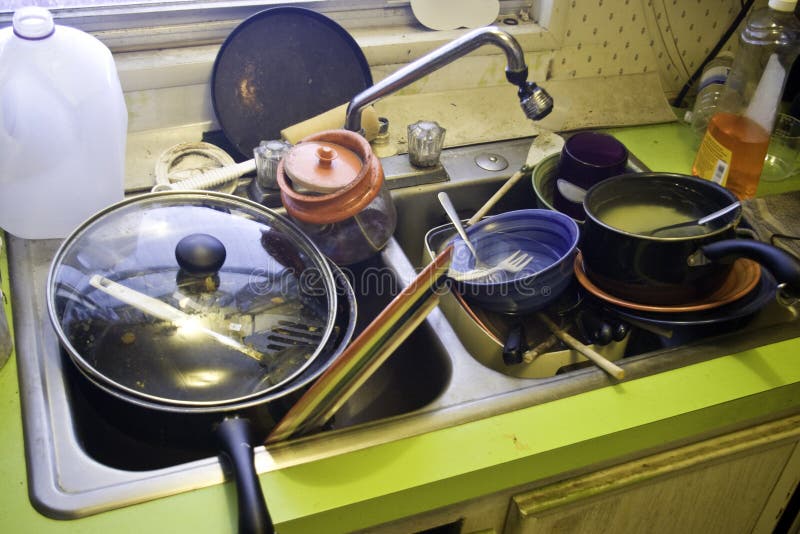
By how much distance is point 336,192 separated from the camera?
998mm

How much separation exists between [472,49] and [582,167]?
27 centimetres

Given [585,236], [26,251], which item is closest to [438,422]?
[585,236]

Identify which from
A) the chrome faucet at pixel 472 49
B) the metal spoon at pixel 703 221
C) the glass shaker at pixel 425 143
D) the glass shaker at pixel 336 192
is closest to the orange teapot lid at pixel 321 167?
the glass shaker at pixel 336 192

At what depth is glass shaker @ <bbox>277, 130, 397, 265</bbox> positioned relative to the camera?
3.29 ft

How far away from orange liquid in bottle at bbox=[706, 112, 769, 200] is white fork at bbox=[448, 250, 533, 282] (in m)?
0.43

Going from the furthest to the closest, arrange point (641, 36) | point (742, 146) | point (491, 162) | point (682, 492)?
point (641, 36) → point (491, 162) → point (742, 146) → point (682, 492)

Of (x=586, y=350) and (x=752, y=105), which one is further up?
(x=752, y=105)

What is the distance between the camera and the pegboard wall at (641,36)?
4.85 feet

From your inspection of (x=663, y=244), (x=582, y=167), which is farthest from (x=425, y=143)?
(x=663, y=244)

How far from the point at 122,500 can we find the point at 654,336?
803 millimetres

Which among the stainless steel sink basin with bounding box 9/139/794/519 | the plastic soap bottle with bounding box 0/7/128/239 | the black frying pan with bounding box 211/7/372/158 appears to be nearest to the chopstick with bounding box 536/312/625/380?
the stainless steel sink basin with bounding box 9/139/794/519

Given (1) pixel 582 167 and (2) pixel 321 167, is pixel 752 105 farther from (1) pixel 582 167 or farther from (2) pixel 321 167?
(2) pixel 321 167

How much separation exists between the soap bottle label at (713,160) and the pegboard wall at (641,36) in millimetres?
352

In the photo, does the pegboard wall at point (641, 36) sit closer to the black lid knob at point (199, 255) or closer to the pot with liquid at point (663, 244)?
the pot with liquid at point (663, 244)
